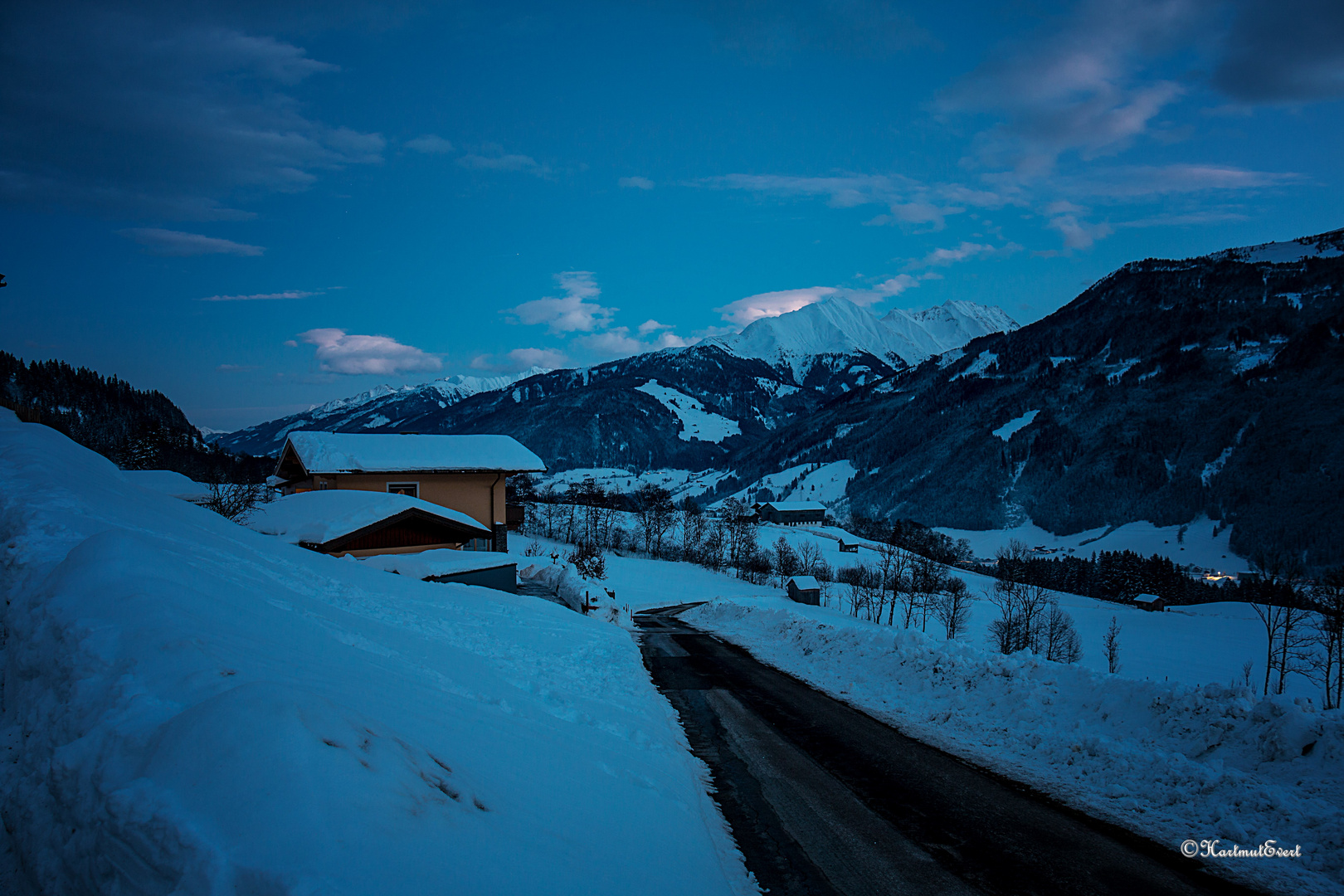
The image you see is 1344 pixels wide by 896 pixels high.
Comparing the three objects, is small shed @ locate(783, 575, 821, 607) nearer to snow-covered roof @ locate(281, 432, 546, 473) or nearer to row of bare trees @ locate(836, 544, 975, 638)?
row of bare trees @ locate(836, 544, 975, 638)

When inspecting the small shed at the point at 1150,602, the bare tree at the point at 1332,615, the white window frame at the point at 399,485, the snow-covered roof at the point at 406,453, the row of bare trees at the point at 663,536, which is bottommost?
the small shed at the point at 1150,602

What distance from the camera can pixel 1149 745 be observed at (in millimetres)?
8570

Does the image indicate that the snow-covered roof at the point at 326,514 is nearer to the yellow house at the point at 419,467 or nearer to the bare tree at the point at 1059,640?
the yellow house at the point at 419,467

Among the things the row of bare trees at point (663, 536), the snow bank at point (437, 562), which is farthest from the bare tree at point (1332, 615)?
the row of bare trees at point (663, 536)

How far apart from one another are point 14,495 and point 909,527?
16270 centimetres

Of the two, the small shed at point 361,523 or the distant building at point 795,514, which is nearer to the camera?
the small shed at point 361,523

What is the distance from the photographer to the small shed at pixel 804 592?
157 feet

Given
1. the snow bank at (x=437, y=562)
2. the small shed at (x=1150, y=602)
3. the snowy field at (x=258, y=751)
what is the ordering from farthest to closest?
the small shed at (x=1150, y=602) → the snow bank at (x=437, y=562) → the snowy field at (x=258, y=751)

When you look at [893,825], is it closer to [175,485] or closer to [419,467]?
[419,467]

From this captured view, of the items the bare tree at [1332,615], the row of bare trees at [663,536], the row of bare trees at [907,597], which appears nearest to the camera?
the bare tree at [1332,615]

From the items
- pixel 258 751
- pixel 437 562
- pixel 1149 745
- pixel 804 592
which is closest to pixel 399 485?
pixel 437 562

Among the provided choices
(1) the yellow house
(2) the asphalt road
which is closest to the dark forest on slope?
(1) the yellow house

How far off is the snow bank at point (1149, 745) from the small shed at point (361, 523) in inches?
723

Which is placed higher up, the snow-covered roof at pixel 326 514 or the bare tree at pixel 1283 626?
the snow-covered roof at pixel 326 514
